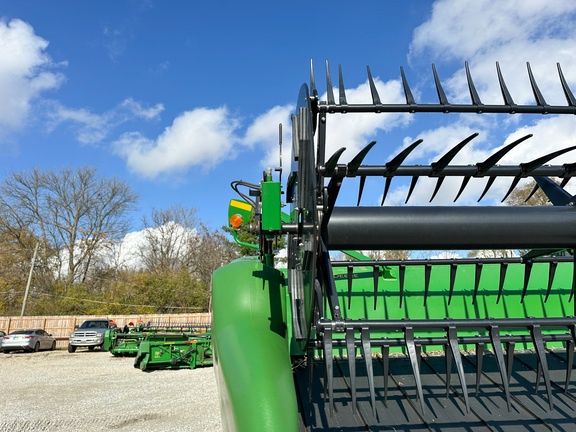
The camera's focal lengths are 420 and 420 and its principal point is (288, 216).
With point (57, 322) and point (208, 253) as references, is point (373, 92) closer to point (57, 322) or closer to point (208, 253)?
point (57, 322)

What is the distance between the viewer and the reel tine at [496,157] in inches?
107

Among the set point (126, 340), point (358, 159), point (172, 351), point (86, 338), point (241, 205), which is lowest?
point (172, 351)

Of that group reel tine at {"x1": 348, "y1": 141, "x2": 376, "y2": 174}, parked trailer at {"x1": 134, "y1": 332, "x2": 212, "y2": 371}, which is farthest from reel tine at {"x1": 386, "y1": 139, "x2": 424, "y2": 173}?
parked trailer at {"x1": 134, "y1": 332, "x2": 212, "y2": 371}

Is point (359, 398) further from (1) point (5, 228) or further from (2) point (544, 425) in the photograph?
(1) point (5, 228)

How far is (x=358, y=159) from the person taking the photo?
2.61m

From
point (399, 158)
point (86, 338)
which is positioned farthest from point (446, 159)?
point (86, 338)

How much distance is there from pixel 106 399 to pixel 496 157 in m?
9.89

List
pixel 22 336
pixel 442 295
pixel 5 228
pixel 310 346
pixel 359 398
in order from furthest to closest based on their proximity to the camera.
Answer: pixel 5 228 < pixel 22 336 < pixel 442 295 < pixel 359 398 < pixel 310 346

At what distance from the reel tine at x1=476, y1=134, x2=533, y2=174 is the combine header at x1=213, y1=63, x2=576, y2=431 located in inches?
0.4

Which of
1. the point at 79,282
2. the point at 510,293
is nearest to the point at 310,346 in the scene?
the point at 510,293

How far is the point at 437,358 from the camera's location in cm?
452

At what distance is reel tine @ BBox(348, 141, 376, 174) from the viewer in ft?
8.29

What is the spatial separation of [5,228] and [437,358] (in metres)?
40.8

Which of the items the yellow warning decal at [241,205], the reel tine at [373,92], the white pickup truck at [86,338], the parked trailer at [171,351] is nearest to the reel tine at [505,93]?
the reel tine at [373,92]
